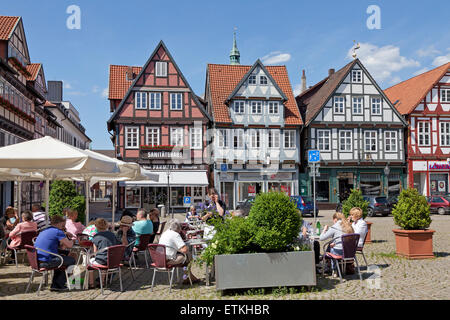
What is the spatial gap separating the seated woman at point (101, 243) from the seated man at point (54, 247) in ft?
1.41

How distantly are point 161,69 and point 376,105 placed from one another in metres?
17.2

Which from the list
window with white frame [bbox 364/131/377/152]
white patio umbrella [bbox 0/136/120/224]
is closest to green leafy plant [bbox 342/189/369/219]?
white patio umbrella [bbox 0/136/120/224]

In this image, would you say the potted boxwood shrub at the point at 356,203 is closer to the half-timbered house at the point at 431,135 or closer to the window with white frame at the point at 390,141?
the window with white frame at the point at 390,141

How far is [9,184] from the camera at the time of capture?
93.2 ft

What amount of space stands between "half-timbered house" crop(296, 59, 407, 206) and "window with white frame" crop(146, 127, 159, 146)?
459 inches

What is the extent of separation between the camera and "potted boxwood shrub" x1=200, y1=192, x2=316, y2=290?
7398 mm

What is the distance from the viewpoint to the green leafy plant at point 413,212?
10.8m

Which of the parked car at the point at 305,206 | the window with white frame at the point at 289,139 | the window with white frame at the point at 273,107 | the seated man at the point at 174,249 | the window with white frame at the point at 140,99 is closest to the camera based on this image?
the seated man at the point at 174,249

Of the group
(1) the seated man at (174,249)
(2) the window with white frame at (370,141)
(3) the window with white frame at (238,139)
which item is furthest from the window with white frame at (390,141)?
(1) the seated man at (174,249)

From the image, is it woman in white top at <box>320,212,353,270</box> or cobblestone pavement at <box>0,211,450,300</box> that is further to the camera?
woman in white top at <box>320,212,353,270</box>

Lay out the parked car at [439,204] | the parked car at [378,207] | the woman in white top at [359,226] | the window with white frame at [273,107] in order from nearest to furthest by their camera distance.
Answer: the woman in white top at [359,226] → the parked car at [378,207] → the parked car at [439,204] → the window with white frame at [273,107]

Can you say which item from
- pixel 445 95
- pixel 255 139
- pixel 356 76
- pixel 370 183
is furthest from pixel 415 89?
pixel 255 139

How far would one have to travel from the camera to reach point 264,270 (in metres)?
7.46

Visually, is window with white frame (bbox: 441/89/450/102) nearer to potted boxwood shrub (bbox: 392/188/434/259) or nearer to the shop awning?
the shop awning
